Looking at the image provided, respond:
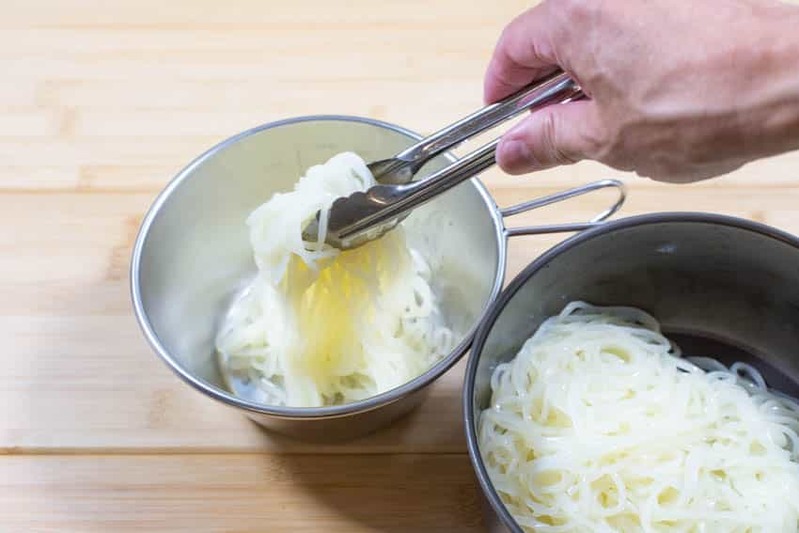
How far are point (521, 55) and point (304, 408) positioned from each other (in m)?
0.45

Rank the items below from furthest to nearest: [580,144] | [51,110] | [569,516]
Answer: [51,110] → [569,516] → [580,144]

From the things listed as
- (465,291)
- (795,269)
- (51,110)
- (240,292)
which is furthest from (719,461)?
(51,110)

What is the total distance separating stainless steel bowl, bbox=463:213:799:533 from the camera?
3.14 feet

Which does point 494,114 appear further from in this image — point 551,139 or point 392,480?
point 392,480

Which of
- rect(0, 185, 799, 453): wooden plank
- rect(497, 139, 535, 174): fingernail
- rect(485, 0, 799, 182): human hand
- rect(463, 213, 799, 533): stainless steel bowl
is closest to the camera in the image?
rect(485, 0, 799, 182): human hand

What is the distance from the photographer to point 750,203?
4.16 ft

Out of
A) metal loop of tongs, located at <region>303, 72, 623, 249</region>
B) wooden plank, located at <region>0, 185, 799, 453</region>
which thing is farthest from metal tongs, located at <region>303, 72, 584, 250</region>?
wooden plank, located at <region>0, 185, 799, 453</region>

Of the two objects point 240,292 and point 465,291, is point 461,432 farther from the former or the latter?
point 240,292

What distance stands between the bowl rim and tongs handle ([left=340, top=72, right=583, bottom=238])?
0.29 ft

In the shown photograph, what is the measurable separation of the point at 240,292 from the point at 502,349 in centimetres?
44

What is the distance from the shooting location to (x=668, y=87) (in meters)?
0.72

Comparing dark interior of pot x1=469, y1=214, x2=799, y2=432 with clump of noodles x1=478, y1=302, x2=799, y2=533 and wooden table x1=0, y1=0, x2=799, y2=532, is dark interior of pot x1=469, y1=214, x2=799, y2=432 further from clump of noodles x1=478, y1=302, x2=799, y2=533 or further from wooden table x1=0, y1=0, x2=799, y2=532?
wooden table x1=0, y1=0, x2=799, y2=532

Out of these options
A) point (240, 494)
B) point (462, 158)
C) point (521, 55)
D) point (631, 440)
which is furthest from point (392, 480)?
point (521, 55)

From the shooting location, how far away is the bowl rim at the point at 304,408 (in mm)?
→ 868
